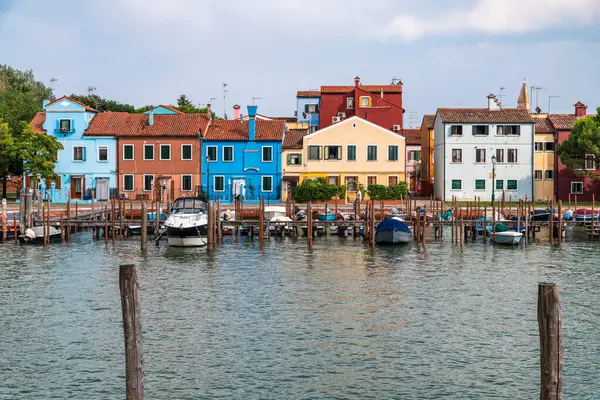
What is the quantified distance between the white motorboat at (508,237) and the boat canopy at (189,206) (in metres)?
18.8

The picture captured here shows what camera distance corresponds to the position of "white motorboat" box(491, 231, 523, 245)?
2146 inches

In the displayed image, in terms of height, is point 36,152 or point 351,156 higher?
point 36,152

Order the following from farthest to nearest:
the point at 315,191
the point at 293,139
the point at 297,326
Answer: the point at 293,139
the point at 315,191
the point at 297,326

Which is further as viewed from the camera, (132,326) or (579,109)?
(579,109)

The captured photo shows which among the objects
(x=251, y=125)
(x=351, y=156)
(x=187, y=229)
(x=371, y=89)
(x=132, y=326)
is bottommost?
(x=132, y=326)

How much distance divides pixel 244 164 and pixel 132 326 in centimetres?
6308

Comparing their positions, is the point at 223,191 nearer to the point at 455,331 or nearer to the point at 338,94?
the point at 338,94

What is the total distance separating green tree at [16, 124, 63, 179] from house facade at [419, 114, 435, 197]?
37641 mm

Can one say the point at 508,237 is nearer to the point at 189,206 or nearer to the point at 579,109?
the point at 189,206

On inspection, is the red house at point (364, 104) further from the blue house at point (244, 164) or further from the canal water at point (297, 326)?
the canal water at point (297, 326)

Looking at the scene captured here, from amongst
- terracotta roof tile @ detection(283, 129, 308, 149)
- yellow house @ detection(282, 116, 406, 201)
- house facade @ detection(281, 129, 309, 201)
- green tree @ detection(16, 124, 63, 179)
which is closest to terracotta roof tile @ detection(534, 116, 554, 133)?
yellow house @ detection(282, 116, 406, 201)

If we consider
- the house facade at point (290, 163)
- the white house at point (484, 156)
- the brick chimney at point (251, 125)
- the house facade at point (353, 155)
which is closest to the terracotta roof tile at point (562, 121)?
the white house at point (484, 156)

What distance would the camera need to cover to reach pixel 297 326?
29.3 m

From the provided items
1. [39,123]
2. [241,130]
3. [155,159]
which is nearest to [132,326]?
[155,159]
